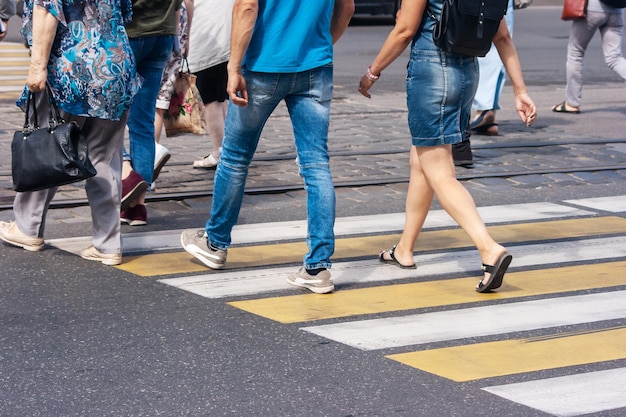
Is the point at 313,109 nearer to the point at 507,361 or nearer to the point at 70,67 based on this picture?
the point at 70,67

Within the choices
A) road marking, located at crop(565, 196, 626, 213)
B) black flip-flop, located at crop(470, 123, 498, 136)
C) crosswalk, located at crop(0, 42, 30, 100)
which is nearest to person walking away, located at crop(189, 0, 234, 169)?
road marking, located at crop(565, 196, 626, 213)

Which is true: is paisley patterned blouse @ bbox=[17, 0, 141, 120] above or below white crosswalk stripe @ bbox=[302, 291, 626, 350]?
above

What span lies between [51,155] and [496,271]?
2218 mm

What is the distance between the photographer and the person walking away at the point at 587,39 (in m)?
12.3

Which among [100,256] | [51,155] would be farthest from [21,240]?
[51,155]

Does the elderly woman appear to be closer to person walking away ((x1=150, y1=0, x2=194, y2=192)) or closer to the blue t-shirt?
the blue t-shirt

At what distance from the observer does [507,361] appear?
4.53m

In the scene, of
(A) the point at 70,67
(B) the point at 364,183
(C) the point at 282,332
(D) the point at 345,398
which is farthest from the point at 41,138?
(B) the point at 364,183

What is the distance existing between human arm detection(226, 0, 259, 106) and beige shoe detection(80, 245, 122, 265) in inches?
47.3

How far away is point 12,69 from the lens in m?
15.3

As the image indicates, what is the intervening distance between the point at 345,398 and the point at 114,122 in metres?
2.47

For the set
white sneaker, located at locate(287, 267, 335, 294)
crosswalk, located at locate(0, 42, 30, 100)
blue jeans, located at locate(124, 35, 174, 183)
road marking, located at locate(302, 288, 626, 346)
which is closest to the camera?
road marking, located at locate(302, 288, 626, 346)

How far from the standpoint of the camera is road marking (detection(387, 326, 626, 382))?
14.5ft

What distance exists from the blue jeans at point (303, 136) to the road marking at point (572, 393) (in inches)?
60.5
